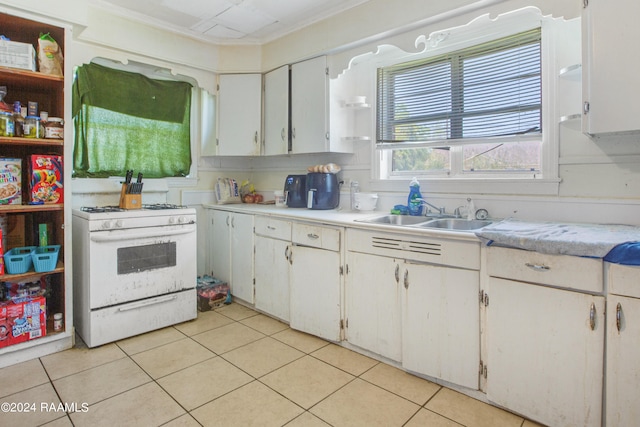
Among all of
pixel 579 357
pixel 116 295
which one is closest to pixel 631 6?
pixel 579 357

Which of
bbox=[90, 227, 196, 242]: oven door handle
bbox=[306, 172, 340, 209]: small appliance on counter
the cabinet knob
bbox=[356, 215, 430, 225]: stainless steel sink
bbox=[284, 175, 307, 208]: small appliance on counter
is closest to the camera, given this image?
the cabinet knob

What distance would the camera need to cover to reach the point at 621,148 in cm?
194

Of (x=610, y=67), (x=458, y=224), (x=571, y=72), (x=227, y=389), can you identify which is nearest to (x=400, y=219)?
(x=458, y=224)

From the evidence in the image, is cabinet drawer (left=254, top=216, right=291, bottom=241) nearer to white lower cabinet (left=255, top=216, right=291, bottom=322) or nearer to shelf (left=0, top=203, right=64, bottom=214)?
white lower cabinet (left=255, top=216, right=291, bottom=322)

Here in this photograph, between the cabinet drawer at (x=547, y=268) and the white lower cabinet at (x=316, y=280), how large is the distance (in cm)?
101

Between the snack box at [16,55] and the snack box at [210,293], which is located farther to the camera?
the snack box at [210,293]

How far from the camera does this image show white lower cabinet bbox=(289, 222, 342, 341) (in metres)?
2.51

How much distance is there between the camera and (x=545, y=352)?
5.47 ft

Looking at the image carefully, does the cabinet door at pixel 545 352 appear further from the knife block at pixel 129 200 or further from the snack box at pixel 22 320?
the snack box at pixel 22 320

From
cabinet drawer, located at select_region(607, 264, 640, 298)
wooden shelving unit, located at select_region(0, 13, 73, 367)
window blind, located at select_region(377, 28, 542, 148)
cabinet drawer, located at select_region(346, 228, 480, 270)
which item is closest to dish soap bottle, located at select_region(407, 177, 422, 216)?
window blind, located at select_region(377, 28, 542, 148)

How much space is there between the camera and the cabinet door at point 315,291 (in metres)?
2.52

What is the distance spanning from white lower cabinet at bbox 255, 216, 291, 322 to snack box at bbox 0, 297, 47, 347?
4.90ft

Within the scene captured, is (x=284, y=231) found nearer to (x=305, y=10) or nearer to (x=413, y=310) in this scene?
(x=413, y=310)

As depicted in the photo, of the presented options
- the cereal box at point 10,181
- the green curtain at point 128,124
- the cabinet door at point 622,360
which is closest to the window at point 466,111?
the cabinet door at point 622,360
